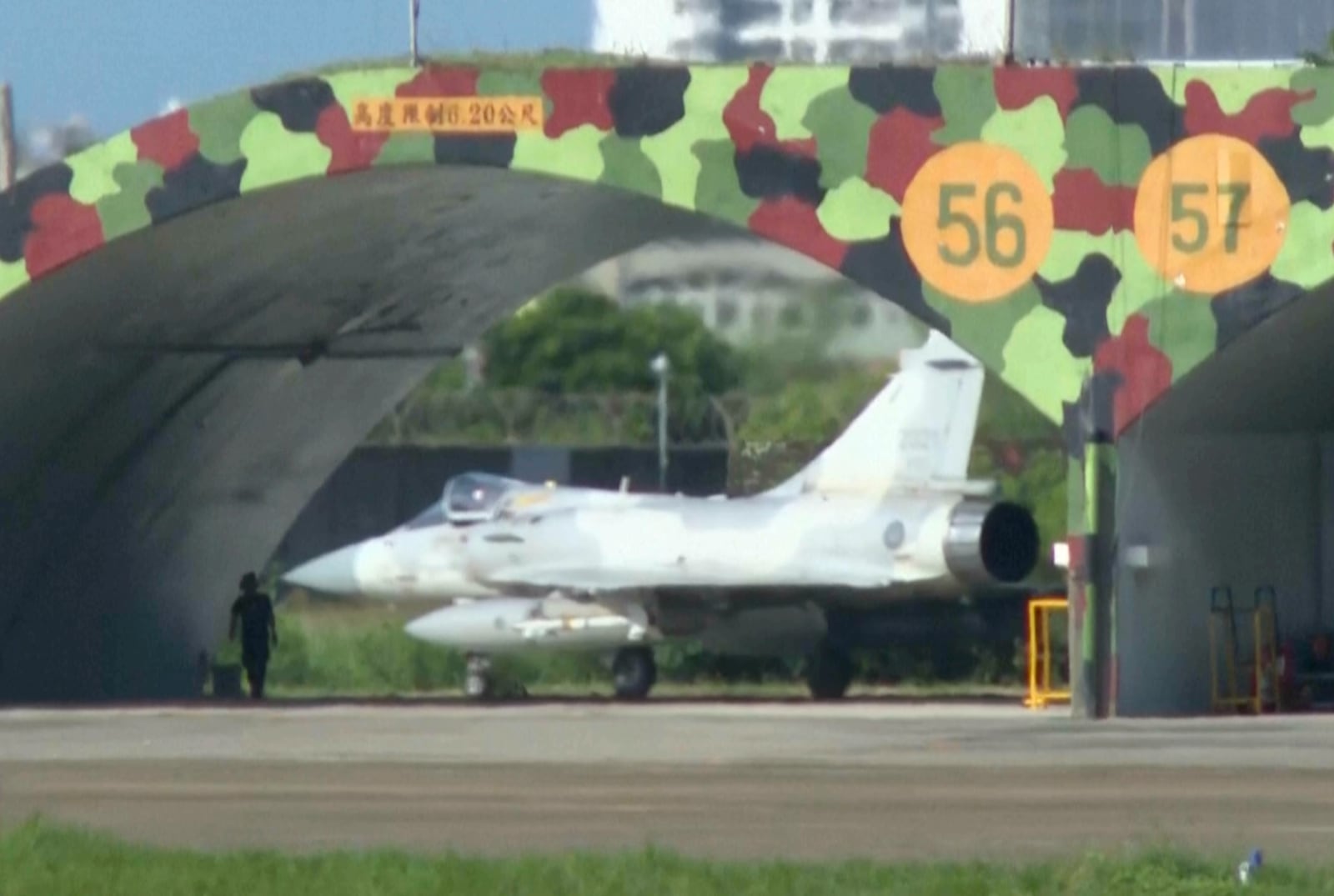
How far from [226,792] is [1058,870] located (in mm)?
6731

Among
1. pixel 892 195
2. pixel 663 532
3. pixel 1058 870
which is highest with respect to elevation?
pixel 892 195

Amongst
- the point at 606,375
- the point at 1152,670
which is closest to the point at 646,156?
the point at 1152,670

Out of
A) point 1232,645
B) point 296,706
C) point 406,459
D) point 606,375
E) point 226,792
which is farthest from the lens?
point 606,375

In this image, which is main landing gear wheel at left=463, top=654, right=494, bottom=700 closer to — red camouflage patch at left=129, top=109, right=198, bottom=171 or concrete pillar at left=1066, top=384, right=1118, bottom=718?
red camouflage patch at left=129, top=109, right=198, bottom=171

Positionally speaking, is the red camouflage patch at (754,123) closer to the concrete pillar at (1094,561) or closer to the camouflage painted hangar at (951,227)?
the camouflage painted hangar at (951,227)

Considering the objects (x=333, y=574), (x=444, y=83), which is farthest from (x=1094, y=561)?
(x=333, y=574)

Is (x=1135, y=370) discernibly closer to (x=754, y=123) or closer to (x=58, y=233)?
(x=754, y=123)

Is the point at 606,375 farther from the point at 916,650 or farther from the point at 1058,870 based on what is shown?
the point at 1058,870

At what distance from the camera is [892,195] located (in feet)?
79.3

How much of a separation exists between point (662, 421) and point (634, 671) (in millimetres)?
14777

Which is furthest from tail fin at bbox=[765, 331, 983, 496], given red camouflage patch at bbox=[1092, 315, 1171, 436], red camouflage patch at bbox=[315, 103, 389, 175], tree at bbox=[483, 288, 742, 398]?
tree at bbox=[483, 288, 742, 398]

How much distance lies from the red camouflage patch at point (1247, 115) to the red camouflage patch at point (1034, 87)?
39.5 inches

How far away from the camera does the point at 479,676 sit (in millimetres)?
36156

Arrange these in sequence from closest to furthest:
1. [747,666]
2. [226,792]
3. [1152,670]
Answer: [226,792]
[1152,670]
[747,666]
